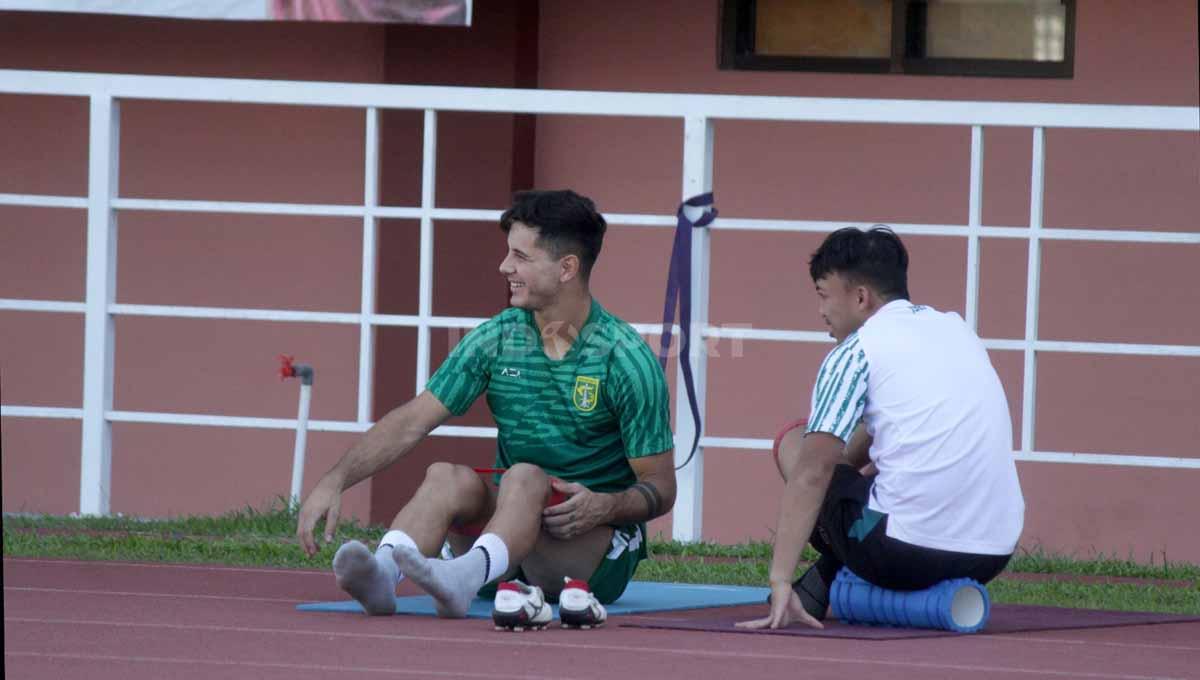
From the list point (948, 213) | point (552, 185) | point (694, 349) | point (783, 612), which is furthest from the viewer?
point (552, 185)

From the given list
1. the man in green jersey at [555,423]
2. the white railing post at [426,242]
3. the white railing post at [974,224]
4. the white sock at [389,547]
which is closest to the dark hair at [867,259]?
the man in green jersey at [555,423]

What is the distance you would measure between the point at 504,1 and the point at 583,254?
10.6ft

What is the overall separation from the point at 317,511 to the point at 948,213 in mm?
4025

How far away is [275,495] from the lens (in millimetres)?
8297

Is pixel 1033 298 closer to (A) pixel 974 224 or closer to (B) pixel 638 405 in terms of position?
(A) pixel 974 224

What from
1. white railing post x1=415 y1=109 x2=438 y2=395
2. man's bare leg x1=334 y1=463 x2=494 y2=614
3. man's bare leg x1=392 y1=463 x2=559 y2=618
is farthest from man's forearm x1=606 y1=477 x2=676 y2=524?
white railing post x1=415 y1=109 x2=438 y2=395

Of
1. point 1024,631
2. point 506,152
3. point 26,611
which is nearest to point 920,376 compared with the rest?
point 1024,631

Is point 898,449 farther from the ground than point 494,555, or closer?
farther from the ground

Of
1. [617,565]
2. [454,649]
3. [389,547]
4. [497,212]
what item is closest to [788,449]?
[617,565]

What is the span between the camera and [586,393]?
4.91m

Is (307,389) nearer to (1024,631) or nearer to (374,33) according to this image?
(374,33)

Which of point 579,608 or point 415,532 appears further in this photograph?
point 415,532

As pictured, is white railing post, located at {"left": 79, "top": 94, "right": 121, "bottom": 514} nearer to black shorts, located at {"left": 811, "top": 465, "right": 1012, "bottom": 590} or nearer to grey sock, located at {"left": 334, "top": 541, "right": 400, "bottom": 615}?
grey sock, located at {"left": 334, "top": 541, "right": 400, "bottom": 615}

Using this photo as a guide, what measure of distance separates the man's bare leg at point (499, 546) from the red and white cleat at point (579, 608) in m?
0.15
